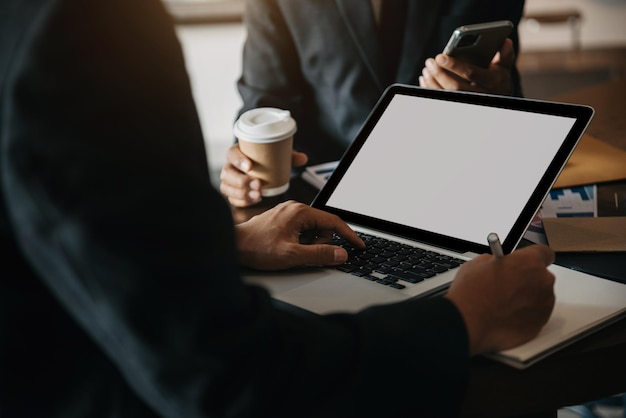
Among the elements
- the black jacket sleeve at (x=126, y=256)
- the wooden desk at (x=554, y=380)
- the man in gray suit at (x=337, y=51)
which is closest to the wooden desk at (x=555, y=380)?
the wooden desk at (x=554, y=380)

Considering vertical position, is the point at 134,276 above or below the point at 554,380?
above

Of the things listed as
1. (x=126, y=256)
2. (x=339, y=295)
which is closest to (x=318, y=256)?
(x=339, y=295)

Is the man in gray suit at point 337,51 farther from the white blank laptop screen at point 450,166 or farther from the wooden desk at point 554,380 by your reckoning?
the wooden desk at point 554,380

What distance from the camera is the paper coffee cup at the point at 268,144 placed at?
132 centimetres

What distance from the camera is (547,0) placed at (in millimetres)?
4633

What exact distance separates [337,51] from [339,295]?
1.04m

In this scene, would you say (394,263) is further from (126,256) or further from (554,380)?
(126,256)

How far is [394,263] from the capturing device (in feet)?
3.42

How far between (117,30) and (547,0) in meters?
4.40

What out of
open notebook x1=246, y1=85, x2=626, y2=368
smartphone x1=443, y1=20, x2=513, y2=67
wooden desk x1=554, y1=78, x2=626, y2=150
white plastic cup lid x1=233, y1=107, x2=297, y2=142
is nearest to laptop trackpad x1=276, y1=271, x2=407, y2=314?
open notebook x1=246, y1=85, x2=626, y2=368

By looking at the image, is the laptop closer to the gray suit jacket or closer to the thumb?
the thumb

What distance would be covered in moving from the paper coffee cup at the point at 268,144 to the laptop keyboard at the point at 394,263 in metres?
0.28

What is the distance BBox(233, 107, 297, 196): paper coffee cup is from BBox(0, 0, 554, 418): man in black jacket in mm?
594

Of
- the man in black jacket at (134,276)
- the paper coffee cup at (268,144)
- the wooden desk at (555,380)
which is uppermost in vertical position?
the man in black jacket at (134,276)
